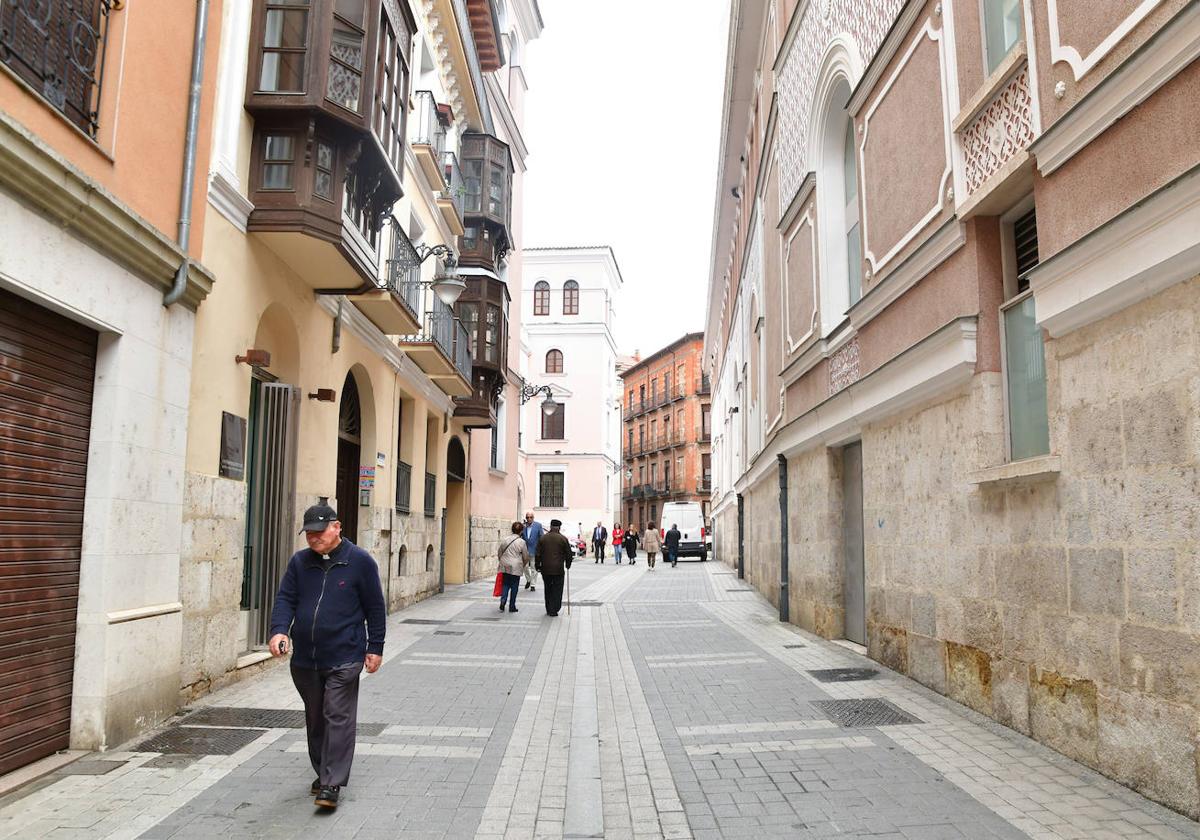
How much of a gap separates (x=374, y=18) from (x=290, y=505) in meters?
5.26

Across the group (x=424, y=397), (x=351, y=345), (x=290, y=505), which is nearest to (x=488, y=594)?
(x=424, y=397)

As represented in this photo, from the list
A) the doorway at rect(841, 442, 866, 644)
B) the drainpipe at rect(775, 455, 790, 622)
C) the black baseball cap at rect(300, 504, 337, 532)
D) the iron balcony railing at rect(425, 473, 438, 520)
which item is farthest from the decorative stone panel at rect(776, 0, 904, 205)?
the iron balcony railing at rect(425, 473, 438, 520)

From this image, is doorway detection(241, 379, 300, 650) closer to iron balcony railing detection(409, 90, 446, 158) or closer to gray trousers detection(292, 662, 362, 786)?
gray trousers detection(292, 662, 362, 786)

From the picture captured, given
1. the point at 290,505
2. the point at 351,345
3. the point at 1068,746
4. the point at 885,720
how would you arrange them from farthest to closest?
the point at 351,345 → the point at 290,505 → the point at 885,720 → the point at 1068,746

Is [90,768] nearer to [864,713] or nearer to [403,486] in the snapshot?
[864,713]

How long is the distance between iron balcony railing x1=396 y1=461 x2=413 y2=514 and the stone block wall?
966 cm

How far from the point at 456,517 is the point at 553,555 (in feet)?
26.5

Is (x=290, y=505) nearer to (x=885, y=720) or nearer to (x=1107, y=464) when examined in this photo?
(x=885, y=720)

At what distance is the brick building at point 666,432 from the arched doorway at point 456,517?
3864 cm

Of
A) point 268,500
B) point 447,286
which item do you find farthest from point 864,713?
point 447,286

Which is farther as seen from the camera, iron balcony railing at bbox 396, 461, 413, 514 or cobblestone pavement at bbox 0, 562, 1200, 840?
iron balcony railing at bbox 396, 461, 413, 514

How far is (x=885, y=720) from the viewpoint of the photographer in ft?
22.2

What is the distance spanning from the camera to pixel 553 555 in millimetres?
14695

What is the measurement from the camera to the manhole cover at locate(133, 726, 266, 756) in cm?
597
